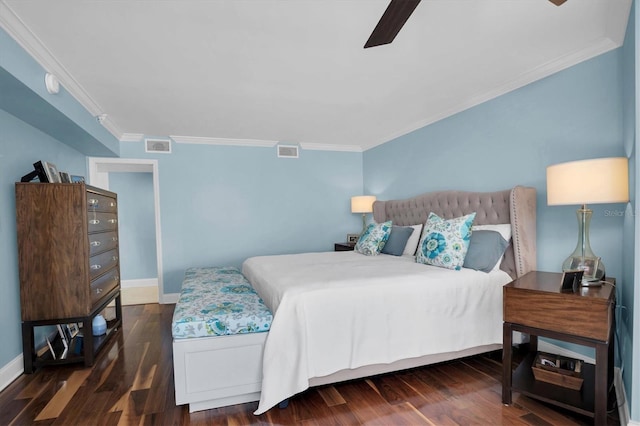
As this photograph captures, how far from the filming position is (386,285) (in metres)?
2.27

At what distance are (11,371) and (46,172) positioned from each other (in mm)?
1519

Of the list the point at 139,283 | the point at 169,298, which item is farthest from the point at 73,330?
the point at 139,283

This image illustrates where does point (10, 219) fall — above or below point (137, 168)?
below

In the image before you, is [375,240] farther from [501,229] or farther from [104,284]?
[104,284]

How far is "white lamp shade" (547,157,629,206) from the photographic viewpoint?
1818 mm

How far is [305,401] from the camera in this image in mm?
2074

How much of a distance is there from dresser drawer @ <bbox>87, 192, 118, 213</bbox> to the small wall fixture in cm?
86

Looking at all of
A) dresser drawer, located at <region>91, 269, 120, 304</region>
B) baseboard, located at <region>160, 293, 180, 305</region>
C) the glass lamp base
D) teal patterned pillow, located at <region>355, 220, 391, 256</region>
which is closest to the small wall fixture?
dresser drawer, located at <region>91, 269, 120, 304</region>

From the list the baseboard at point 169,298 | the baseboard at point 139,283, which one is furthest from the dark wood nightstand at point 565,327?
the baseboard at point 139,283

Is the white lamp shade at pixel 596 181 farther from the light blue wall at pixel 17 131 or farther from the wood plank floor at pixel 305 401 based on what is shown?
the light blue wall at pixel 17 131

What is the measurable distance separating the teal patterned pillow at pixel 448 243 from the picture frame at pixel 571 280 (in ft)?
2.60

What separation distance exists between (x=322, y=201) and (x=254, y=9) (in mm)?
3744

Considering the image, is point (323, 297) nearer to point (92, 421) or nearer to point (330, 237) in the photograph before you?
point (92, 421)

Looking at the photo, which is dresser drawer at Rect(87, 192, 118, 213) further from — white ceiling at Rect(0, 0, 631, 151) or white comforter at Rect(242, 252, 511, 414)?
white comforter at Rect(242, 252, 511, 414)
